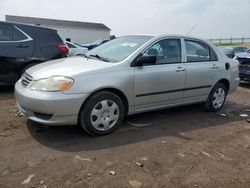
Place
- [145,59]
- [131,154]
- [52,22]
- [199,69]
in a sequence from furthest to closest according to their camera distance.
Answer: [52,22] < [199,69] < [145,59] < [131,154]

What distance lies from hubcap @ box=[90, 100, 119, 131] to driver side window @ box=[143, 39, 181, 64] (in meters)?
1.10

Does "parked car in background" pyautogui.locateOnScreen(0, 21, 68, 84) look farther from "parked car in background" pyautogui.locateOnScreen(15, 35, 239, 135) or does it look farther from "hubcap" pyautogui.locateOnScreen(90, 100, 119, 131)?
"hubcap" pyautogui.locateOnScreen(90, 100, 119, 131)

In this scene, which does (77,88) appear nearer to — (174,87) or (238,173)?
(174,87)

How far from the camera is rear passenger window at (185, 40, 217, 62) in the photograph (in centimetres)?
559

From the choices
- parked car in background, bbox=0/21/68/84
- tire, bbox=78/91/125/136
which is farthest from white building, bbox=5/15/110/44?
tire, bbox=78/91/125/136

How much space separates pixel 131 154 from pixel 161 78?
166cm

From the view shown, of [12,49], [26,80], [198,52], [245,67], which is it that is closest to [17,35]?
[12,49]

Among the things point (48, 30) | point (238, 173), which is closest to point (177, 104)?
point (238, 173)

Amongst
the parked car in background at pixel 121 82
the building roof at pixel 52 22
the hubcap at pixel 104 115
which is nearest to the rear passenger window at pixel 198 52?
the parked car in background at pixel 121 82

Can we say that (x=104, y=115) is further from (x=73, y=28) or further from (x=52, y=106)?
(x=73, y=28)

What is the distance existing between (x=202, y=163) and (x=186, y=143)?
2.13 ft

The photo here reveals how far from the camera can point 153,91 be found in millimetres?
4953

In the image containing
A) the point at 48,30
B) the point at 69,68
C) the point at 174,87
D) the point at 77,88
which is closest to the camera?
the point at 77,88

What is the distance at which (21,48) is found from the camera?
23.2 ft
